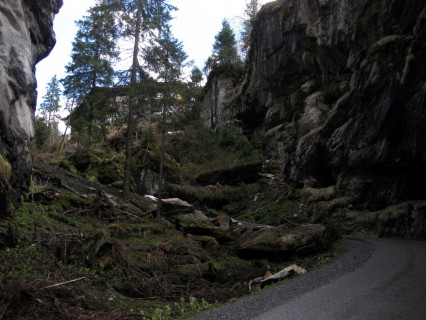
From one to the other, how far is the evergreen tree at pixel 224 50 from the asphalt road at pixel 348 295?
41.3 m

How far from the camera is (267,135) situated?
3897 cm

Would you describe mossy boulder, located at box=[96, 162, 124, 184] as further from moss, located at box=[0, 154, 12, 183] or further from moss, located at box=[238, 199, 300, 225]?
moss, located at box=[0, 154, 12, 183]

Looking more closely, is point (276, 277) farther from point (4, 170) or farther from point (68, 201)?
point (68, 201)

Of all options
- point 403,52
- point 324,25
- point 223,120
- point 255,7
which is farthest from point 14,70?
point 255,7

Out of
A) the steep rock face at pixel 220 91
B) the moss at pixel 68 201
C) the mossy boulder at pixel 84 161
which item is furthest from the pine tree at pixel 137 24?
the steep rock face at pixel 220 91

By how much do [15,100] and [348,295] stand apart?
10.8 m

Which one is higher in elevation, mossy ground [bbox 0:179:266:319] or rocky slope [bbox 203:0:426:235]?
rocky slope [bbox 203:0:426:235]

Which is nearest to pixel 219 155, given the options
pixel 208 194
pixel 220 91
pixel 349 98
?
pixel 208 194

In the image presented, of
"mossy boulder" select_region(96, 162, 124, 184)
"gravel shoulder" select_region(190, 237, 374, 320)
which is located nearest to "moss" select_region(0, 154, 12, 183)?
"gravel shoulder" select_region(190, 237, 374, 320)

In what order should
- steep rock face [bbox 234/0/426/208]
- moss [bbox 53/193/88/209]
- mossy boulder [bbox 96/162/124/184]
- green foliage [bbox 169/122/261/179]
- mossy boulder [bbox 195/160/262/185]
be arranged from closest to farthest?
moss [bbox 53/193/88/209] < steep rock face [bbox 234/0/426/208] < mossy boulder [bbox 96/162/124/184] < mossy boulder [bbox 195/160/262/185] < green foliage [bbox 169/122/261/179]

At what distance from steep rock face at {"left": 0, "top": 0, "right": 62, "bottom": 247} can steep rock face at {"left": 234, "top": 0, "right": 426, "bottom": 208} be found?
15.2 metres

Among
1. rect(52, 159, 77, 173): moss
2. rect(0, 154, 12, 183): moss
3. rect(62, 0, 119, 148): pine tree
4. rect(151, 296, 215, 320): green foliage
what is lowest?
rect(151, 296, 215, 320): green foliage

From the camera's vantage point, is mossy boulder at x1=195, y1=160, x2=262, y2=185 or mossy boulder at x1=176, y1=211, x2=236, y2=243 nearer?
mossy boulder at x1=176, y1=211, x2=236, y2=243

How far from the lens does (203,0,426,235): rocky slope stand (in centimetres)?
1606
